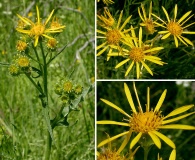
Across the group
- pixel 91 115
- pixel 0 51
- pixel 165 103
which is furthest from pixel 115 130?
pixel 0 51

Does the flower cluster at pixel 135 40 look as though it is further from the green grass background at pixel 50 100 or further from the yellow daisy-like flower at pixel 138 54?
the green grass background at pixel 50 100

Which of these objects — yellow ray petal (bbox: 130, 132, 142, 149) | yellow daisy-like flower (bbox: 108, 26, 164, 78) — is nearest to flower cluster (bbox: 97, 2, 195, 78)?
yellow daisy-like flower (bbox: 108, 26, 164, 78)

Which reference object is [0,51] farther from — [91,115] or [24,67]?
[24,67]

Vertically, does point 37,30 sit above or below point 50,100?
above

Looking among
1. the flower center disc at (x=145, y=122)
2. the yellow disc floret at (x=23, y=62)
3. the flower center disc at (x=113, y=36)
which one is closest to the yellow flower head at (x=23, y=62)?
the yellow disc floret at (x=23, y=62)

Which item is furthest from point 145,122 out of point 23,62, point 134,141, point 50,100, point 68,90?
point 50,100

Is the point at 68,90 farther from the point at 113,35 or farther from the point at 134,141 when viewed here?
the point at 134,141
